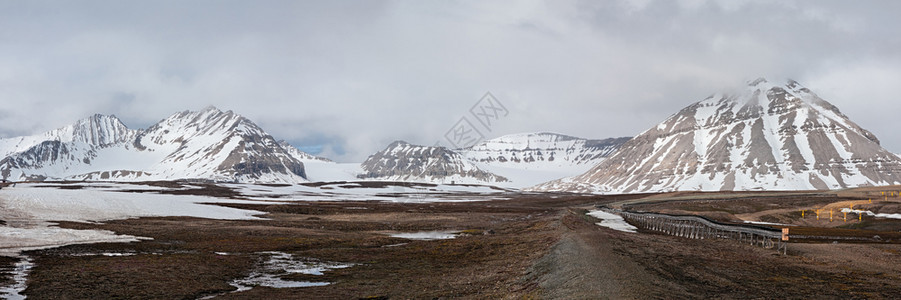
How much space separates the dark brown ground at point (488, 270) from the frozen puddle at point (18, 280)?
15.6 inches

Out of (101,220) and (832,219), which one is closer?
(101,220)

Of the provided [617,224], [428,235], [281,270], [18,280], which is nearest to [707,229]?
[617,224]

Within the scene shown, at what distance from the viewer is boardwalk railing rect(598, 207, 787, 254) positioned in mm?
44062

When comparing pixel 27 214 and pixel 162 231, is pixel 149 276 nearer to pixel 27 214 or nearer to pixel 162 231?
pixel 162 231

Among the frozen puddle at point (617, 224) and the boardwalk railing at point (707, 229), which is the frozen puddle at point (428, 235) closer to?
the frozen puddle at point (617, 224)

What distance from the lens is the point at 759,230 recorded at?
44031 mm

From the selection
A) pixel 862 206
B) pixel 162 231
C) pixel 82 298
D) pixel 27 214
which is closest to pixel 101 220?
pixel 27 214

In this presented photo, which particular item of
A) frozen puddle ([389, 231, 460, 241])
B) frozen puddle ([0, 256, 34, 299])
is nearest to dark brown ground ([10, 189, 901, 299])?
frozen puddle ([0, 256, 34, 299])

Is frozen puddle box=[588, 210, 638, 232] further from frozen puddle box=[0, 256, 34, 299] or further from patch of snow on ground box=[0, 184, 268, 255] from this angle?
frozen puddle box=[0, 256, 34, 299]

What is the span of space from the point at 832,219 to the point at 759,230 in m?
45.4

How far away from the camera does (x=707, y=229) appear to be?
58094 millimetres

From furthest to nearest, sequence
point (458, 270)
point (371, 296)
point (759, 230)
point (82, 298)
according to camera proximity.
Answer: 1. point (759, 230)
2. point (458, 270)
3. point (371, 296)
4. point (82, 298)

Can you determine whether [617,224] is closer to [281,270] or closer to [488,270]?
[488,270]

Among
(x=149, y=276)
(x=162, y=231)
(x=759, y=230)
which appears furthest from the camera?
(x=162, y=231)
